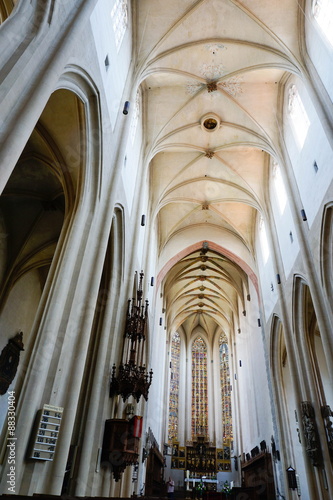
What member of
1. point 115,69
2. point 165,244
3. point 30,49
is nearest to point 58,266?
point 30,49

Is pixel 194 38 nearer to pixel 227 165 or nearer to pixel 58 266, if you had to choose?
pixel 227 165

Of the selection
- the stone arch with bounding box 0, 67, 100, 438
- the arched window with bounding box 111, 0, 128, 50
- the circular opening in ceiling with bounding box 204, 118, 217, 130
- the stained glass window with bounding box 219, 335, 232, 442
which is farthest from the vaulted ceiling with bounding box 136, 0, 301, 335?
the stained glass window with bounding box 219, 335, 232, 442

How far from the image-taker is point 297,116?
12695 millimetres

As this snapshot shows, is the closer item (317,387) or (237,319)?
(317,387)

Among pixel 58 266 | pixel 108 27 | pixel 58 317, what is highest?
pixel 108 27

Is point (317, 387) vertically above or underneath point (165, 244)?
underneath

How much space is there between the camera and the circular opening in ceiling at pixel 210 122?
15.1 meters

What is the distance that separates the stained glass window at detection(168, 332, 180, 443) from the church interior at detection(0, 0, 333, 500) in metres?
5.98

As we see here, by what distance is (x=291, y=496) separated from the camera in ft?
44.1

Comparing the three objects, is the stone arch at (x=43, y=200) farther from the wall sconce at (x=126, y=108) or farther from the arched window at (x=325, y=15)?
the arched window at (x=325, y=15)

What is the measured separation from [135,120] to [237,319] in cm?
1810

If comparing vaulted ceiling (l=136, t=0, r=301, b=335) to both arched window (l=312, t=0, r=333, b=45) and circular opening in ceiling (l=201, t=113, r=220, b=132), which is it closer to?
circular opening in ceiling (l=201, t=113, r=220, b=132)

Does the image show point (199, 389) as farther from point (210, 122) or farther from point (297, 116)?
point (297, 116)

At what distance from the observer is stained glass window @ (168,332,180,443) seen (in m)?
28.7
